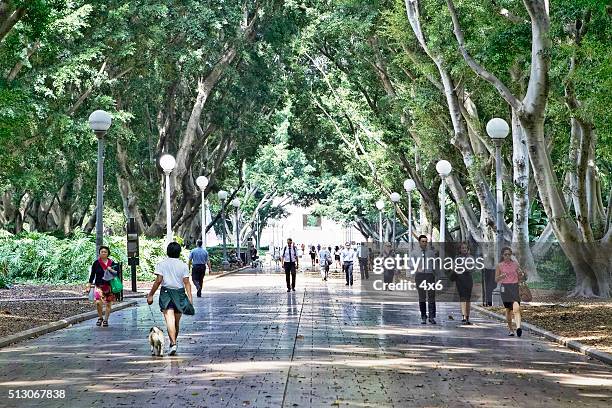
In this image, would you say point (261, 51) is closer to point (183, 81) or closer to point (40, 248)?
point (183, 81)

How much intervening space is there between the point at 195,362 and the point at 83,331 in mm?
5902

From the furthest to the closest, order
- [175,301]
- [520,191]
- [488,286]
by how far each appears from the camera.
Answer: [520,191] → [488,286] → [175,301]

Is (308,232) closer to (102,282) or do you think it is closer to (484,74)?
(484,74)

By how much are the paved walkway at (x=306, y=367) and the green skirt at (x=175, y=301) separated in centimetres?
66

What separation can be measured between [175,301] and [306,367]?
247 cm

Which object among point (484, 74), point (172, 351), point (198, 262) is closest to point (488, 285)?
point (484, 74)

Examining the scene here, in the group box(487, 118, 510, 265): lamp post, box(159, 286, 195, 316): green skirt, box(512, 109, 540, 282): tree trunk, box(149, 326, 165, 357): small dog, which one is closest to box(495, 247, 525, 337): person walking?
box(159, 286, 195, 316): green skirt

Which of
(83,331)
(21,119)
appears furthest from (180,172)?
(83,331)

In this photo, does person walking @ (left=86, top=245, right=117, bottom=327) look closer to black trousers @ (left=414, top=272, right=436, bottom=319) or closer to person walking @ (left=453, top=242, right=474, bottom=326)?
black trousers @ (left=414, top=272, right=436, bottom=319)

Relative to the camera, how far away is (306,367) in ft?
43.4

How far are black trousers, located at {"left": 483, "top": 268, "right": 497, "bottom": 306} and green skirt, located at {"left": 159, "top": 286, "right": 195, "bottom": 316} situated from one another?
1310cm

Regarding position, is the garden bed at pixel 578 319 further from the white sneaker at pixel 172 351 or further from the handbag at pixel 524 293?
the white sneaker at pixel 172 351

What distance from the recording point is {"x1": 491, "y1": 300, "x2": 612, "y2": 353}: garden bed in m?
17.3

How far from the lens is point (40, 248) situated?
3759cm
